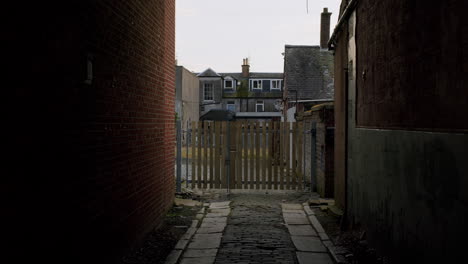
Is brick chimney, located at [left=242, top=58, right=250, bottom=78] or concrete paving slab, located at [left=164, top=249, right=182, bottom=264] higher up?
brick chimney, located at [left=242, top=58, right=250, bottom=78]

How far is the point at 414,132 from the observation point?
440cm

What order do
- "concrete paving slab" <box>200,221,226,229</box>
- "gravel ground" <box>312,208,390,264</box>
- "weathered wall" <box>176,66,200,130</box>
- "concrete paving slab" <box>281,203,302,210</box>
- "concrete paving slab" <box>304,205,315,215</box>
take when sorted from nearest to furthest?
"gravel ground" <box>312,208,390,264</box> → "concrete paving slab" <box>200,221,226,229</box> → "concrete paving slab" <box>304,205,315,215</box> → "concrete paving slab" <box>281,203,302,210</box> → "weathered wall" <box>176,66,200,130</box>

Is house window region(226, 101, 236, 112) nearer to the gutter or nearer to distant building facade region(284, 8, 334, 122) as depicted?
distant building facade region(284, 8, 334, 122)

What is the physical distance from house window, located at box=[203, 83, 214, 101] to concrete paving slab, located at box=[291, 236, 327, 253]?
4272 centimetres

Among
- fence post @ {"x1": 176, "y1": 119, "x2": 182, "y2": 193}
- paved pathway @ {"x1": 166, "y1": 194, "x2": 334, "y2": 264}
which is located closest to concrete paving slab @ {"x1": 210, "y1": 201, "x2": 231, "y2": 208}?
paved pathway @ {"x1": 166, "y1": 194, "x2": 334, "y2": 264}

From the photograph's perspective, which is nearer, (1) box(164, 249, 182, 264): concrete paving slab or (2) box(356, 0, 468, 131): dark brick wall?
(2) box(356, 0, 468, 131): dark brick wall

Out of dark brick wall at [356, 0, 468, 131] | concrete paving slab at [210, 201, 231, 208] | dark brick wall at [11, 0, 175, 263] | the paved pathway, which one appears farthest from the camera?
concrete paving slab at [210, 201, 231, 208]

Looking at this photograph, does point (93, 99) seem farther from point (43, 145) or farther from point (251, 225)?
point (251, 225)

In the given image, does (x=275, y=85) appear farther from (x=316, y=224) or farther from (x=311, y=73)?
(x=316, y=224)

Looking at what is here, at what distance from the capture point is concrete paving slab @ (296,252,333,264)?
601cm

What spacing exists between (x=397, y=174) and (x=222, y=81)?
45.8m

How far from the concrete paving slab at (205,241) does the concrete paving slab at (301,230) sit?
1.27 metres

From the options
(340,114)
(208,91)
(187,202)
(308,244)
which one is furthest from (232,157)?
(208,91)

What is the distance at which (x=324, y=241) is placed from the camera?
7.07 metres
